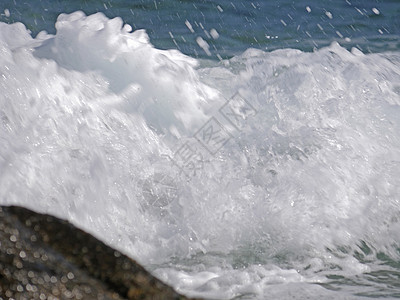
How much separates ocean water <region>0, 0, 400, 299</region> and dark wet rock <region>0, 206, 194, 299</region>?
1.00 metres

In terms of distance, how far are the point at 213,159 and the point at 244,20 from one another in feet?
15.9

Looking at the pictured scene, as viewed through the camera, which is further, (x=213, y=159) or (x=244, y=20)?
(x=244, y=20)

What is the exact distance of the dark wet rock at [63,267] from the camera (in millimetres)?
1984

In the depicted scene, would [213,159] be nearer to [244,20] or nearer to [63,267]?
[63,267]

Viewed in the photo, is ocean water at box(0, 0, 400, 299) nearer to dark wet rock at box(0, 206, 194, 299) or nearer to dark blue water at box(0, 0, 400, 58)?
dark wet rock at box(0, 206, 194, 299)

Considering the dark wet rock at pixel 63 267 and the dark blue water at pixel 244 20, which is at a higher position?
the dark wet rock at pixel 63 267

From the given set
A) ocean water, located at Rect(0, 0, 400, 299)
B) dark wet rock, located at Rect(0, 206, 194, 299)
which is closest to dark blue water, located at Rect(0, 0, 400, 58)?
ocean water, located at Rect(0, 0, 400, 299)

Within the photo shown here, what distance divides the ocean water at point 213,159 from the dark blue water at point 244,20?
8.52 ft

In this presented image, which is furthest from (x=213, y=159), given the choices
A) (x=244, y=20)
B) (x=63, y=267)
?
(x=244, y=20)

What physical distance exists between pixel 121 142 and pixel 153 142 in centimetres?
27

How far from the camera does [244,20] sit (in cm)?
888

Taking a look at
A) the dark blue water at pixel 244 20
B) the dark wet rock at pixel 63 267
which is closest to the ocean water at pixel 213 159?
the dark wet rock at pixel 63 267

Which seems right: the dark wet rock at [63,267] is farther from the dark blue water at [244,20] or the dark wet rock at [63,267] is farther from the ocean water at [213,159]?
the dark blue water at [244,20]

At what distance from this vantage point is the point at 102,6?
893 cm
